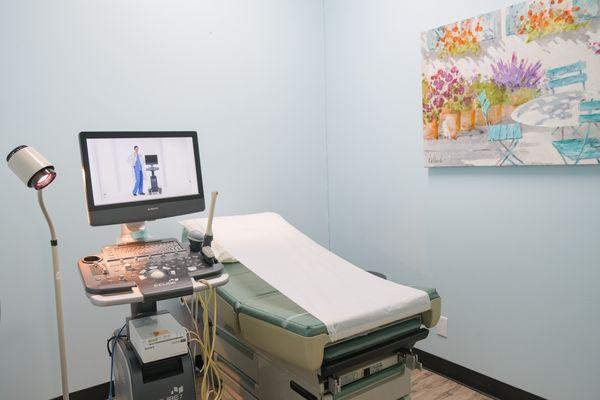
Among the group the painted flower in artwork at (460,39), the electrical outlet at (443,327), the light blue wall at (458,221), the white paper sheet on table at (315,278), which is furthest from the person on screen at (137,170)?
the electrical outlet at (443,327)

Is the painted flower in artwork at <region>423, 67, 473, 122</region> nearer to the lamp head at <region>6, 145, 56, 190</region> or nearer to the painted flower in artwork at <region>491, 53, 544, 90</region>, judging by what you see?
the painted flower in artwork at <region>491, 53, 544, 90</region>

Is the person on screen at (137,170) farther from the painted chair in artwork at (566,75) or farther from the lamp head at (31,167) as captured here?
the painted chair in artwork at (566,75)

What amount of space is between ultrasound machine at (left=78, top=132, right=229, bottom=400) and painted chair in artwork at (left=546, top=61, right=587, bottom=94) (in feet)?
4.85

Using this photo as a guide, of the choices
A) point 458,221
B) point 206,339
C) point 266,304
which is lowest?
point 206,339

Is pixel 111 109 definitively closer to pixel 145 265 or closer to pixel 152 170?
pixel 152 170

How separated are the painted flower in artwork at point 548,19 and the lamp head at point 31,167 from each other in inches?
76.1

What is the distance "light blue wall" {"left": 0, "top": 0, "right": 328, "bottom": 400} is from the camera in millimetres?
1987

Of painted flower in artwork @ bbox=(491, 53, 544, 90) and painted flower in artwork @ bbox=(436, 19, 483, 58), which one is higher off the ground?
painted flower in artwork @ bbox=(436, 19, 483, 58)

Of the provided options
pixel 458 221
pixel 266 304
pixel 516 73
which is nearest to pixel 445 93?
pixel 516 73

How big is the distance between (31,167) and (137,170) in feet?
1.43

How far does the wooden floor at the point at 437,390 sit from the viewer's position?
2182mm

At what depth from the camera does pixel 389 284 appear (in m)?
1.82

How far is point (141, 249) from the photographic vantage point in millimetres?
1695

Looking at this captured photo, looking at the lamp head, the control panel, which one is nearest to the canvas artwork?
the control panel
